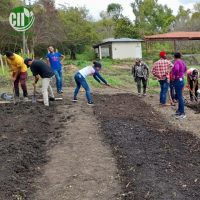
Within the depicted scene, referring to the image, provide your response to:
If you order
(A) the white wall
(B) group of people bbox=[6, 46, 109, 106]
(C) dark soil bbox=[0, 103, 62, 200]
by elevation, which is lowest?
(C) dark soil bbox=[0, 103, 62, 200]

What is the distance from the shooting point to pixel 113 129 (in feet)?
30.9

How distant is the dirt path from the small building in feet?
130

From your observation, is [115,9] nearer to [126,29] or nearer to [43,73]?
[126,29]

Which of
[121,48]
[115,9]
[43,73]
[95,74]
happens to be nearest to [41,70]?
[43,73]

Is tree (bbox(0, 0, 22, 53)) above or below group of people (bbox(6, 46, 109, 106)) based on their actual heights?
above

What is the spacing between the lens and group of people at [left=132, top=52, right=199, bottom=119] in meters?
11.2

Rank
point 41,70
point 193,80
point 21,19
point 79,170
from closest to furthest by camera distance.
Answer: point 79,170
point 41,70
point 21,19
point 193,80

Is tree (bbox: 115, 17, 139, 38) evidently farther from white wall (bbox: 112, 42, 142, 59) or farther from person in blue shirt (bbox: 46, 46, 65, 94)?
person in blue shirt (bbox: 46, 46, 65, 94)

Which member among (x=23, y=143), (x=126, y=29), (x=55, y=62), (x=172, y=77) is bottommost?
(x=23, y=143)

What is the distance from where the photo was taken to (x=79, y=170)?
663cm

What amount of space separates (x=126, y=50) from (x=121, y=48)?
2.33 ft

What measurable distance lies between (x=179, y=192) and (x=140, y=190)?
1.57 feet

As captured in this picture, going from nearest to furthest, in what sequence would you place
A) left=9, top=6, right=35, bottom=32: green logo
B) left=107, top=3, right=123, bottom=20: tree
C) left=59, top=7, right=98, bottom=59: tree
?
1. left=9, top=6, right=35, bottom=32: green logo
2. left=59, top=7, right=98, bottom=59: tree
3. left=107, top=3, right=123, bottom=20: tree

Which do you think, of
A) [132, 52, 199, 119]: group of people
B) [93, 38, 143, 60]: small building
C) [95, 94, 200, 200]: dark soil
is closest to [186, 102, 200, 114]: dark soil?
[132, 52, 199, 119]: group of people
